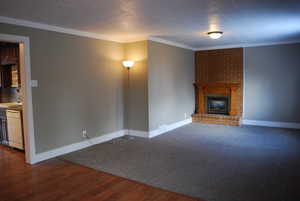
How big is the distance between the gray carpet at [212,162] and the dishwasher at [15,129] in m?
1.10

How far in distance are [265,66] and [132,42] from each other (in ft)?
12.8

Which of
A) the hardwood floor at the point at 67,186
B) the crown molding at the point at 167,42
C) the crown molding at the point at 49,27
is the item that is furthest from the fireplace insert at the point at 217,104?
the hardwood floor at the point at 67,186

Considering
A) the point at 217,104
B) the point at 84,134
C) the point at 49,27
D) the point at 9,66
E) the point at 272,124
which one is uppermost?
the point at 49,27

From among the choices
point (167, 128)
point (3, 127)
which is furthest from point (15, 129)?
point (167, 128)

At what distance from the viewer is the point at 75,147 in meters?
4.66

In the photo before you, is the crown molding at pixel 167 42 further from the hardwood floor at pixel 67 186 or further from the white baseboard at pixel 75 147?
the hardwood floor at pixel 67 186

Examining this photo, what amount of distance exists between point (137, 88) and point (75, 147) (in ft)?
6.46

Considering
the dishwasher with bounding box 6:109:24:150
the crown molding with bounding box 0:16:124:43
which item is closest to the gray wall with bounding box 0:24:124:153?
the crown molding with bounding box 0:16:124:43

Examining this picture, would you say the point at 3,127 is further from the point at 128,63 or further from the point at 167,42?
the point at 167,42

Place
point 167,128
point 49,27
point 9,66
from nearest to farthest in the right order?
point 49,27, point 9,66, point 167,128

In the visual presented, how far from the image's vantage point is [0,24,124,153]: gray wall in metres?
4.01

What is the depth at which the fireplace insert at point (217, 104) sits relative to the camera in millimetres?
7264

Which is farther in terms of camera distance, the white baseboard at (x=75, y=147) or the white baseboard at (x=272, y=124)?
the white baseboard at (x=272, y=124)

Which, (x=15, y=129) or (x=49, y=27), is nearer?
(x=49, y=27)
